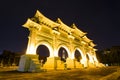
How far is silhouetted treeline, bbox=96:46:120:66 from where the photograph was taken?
159 feet

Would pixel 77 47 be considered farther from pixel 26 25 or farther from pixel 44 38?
pixel 26 25

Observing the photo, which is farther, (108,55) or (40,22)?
(108,55)

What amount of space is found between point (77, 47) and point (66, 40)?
199 inches

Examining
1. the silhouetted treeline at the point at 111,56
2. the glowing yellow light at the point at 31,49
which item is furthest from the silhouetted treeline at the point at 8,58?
the silhouetted treeline at the point at 111,56

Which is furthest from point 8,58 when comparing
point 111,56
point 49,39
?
point 111,56

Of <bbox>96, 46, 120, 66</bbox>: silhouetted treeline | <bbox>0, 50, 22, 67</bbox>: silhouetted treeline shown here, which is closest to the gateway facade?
<bbox>0, 50, 22, 67</bbox>: silhouetted treeline

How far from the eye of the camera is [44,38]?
1983cm

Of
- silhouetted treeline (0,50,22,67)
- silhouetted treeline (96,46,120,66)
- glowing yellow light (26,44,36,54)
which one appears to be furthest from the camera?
silhouetted treeline (96,46,120,66)

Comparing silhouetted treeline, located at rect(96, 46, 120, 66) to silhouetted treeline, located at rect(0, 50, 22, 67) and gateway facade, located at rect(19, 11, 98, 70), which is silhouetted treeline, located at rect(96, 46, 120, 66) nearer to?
gateway facade, located at rect(19, 11, 98, 70)

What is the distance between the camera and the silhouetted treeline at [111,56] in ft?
159

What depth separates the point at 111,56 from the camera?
49562 mm

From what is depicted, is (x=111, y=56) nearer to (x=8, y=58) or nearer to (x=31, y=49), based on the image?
(x=8, y=58)

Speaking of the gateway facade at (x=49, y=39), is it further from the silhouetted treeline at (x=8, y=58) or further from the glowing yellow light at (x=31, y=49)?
the silhouetted treeline at (x=8, y=58)

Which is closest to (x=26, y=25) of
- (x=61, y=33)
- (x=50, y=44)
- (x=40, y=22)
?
(x=40, y=22)
